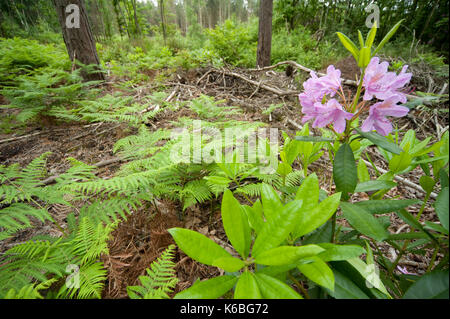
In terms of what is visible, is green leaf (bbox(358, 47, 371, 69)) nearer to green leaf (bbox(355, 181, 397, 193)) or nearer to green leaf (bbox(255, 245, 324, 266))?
green leaf (bbox(355, 181, 397, 193))

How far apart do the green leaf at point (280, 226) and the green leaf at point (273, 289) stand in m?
0.08

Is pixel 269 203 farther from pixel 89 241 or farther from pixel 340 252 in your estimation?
pixel 89 241

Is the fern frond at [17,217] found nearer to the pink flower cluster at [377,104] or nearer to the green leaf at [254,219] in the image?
the green leaf at [254,219]

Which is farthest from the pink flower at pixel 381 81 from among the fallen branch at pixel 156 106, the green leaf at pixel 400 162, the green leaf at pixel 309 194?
the fallen branch at pixel 156 106

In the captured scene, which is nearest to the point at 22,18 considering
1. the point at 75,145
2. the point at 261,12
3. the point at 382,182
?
the point at 261,12

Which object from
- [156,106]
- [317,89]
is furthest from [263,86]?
[317,89]

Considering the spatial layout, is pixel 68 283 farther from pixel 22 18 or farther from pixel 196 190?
pixel 22 18

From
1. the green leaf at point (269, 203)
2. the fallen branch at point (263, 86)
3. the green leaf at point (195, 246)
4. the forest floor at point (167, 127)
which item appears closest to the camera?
the green leaf at point (195, 246)

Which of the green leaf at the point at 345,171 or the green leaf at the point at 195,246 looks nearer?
the green leaf at the point at 195,246

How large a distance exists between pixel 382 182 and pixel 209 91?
3.51m

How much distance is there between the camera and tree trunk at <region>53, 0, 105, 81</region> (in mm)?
3443

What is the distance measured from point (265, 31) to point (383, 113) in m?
5.68

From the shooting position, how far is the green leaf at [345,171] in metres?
0.71
